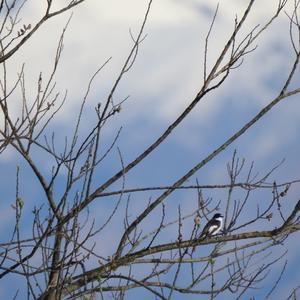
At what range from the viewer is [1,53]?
5.46 metres

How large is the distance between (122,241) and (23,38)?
72.2 inches

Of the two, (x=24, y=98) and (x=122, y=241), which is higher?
(x=24, y=98)

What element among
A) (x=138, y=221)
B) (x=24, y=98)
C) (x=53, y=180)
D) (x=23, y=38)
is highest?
(x=23, y=38)

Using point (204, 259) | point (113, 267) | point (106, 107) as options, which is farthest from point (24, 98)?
point (204, 259)

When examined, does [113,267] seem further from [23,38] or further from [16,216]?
[23,38]

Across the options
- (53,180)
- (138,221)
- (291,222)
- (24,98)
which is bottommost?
(291,222)

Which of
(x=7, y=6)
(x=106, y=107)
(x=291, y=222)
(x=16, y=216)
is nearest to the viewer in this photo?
(x=16, y=216)

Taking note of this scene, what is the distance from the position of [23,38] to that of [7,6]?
1.39 ft

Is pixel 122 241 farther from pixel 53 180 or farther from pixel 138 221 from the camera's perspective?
pixel 53 180

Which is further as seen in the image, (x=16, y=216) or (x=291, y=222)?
(x=291, y=222)

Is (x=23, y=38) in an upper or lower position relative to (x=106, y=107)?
upper

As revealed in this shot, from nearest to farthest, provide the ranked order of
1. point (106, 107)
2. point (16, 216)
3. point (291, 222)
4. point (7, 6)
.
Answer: point (16, 216) → point (106, 107) → point (291, 222) → point (7, 6)

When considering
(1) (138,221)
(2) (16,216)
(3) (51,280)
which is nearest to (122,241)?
(1) (138,221)

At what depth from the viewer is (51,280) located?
5.46 meters
